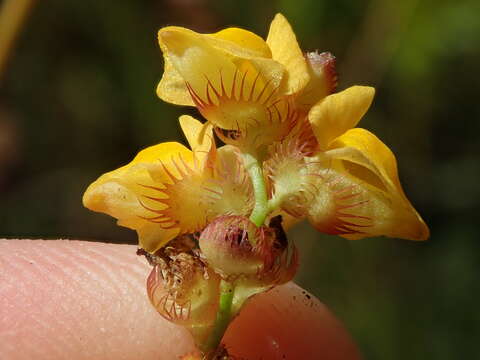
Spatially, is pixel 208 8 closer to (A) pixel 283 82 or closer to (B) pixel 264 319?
(B) pixel 264 319

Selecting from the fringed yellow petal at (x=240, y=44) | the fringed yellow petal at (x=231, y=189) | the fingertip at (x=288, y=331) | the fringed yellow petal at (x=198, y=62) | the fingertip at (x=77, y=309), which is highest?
the fringed yellow petal at (x=240, y=44)

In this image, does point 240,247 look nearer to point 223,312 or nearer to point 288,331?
point 223,312

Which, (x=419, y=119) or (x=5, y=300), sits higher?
(x=419, y=119)

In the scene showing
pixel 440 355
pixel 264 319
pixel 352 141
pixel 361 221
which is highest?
pixel 352 141

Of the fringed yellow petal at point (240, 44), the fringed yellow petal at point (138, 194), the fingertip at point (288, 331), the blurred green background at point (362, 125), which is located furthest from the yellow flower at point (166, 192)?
the blurred green background at point (362, 125)

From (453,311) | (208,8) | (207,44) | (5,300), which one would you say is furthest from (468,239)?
(207,44)

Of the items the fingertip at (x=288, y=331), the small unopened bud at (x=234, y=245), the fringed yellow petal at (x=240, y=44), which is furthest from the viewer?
the fingertip at (x=288, y=331)

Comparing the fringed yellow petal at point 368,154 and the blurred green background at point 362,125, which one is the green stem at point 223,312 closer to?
the fringed yellow petal at point 368,154

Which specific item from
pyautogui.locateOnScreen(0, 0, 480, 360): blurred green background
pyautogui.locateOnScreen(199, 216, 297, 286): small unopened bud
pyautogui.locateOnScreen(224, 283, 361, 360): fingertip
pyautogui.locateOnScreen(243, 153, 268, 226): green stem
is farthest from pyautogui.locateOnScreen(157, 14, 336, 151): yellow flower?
pyautogui.locateOnScreen(0, 0, 480, 360): blurred green background
